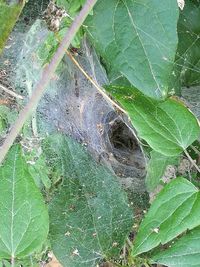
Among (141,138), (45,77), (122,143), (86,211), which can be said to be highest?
(45,77)

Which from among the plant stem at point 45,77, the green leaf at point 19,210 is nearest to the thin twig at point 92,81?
→ the green leaf at point 19,210

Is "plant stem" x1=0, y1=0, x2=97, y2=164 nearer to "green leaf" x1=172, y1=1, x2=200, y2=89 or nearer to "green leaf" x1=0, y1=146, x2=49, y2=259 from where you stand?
"green leaf" x1=0, y1=146, x2=49, y2=259

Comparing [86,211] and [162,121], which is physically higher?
[162,121]

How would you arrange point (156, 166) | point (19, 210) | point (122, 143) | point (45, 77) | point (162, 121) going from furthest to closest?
point (122, 143) < point (156, 166) < point (162, 121) < point (19, 210) < point (45, 77)

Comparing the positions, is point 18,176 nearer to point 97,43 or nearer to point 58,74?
point 97,43

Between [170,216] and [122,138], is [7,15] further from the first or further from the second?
[122,138]

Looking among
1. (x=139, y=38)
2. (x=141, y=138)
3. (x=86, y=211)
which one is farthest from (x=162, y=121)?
(x=86, y=211)
